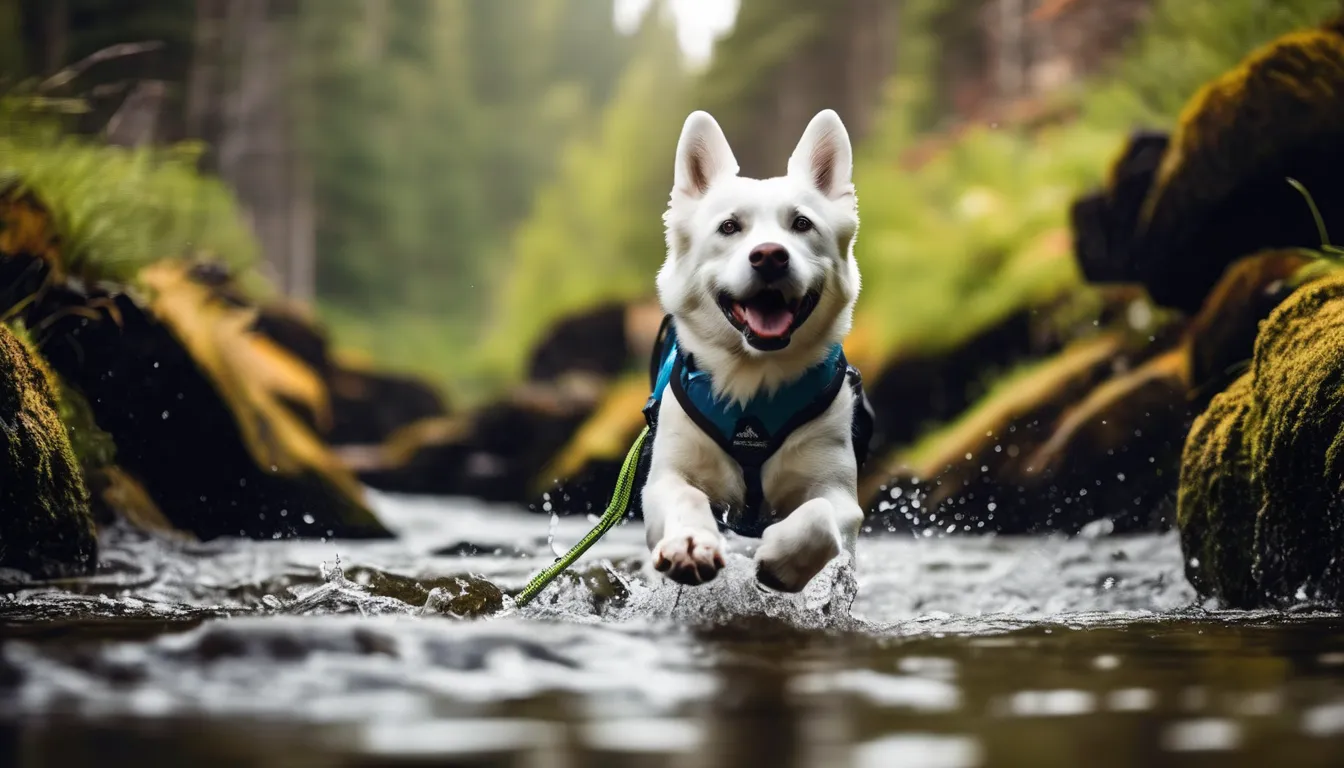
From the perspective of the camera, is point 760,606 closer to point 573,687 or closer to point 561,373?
point 573,687

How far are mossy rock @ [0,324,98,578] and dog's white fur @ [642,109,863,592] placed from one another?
2.66m

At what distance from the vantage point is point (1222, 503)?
16.7 feet

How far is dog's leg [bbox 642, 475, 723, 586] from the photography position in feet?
12.1

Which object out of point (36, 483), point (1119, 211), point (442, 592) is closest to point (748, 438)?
point (442, 592)

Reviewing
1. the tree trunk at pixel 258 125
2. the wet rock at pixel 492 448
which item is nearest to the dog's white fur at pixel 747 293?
the wet rock at pixel 492 448

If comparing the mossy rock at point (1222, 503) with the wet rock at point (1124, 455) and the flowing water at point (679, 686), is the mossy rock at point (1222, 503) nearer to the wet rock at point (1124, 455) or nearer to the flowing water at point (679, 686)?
the flowing water at point (679, 686)

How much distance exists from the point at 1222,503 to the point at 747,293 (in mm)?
2326

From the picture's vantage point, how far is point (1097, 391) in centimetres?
891

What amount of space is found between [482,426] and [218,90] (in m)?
11.5

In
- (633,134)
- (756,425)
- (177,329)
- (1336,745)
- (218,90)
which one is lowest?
(1336,745)

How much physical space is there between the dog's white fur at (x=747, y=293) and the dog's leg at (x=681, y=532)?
11 mm

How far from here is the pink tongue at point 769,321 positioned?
14.4 ft

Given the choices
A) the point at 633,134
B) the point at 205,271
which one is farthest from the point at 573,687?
the point at 633,134

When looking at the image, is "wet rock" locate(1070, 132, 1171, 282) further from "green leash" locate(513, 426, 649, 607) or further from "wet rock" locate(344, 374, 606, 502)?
"wet rock" locate(344, 374, 606, 502)
